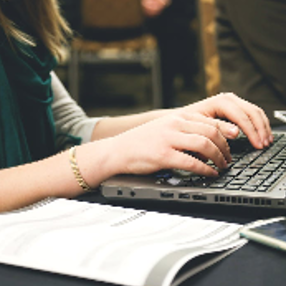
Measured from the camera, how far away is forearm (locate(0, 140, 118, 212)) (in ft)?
2.34

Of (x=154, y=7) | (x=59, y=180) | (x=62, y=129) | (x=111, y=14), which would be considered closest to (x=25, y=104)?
(x=62, y=129)

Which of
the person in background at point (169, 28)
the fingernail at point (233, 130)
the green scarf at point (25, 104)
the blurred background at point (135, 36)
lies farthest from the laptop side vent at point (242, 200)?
the person in background at point (169, 28)

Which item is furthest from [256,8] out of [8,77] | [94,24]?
[94,24]

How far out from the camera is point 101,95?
16.8 ft

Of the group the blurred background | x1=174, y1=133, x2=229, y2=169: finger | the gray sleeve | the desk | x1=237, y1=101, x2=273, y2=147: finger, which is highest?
x1=174, y1=133, x2=229, y2=169: finger

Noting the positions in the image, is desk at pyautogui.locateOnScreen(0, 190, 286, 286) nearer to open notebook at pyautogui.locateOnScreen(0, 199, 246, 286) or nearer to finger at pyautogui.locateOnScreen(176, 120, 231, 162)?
open notebook at pyautogui.locateOnScreen(0, 199, 246, 286)

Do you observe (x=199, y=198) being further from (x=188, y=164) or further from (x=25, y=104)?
(x=25, y=104)

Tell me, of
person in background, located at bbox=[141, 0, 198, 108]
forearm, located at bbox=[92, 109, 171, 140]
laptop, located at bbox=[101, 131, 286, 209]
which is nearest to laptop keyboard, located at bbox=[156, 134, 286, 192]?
laptop, located at bbox=[101, 131, 286, 209]

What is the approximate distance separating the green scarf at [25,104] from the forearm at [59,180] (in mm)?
312

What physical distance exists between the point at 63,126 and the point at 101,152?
1.72ft

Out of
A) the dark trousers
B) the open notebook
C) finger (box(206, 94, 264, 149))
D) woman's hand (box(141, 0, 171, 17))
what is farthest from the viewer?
woman's hand (box(141, 0, 171, 17))

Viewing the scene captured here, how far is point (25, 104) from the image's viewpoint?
3.62 ft

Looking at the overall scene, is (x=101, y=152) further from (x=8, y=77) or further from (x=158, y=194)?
(x=8, y=77)

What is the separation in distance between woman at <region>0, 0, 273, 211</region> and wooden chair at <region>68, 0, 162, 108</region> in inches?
105
